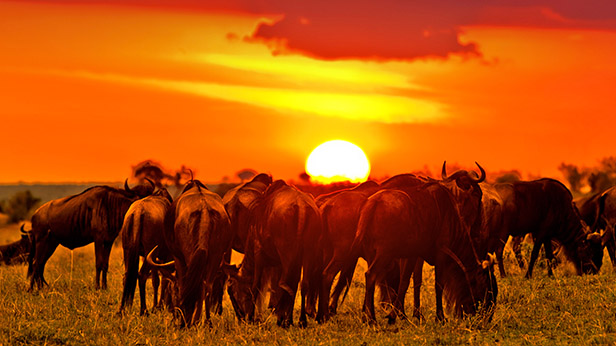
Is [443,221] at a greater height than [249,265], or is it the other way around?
[443,221]

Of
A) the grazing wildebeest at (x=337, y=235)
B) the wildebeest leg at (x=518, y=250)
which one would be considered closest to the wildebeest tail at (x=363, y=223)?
the grazing wildebeest at (x=337, y=235)

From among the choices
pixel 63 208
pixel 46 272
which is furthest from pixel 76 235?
pixel 46 272

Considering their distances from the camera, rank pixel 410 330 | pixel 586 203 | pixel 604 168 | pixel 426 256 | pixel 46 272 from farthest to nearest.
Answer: pixel 604 168, pixel 586 203, pixel 46 272, pixel 426 256, pixel 410 330

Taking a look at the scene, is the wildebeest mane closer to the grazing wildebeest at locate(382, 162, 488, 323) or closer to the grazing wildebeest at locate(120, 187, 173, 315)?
the grazing wildebeest at locate(382, 162, 488, 323)

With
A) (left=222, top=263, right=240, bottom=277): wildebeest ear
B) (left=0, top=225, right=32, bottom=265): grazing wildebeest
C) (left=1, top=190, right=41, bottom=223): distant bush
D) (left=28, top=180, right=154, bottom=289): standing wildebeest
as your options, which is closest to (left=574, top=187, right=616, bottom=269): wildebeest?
(left=222, top=263, right=240, bottom=277): wildebeest ear

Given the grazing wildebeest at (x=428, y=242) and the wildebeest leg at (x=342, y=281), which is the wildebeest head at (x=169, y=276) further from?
the grazing wildebeest at (x=428, y=242)

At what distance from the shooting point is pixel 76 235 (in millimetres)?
18531

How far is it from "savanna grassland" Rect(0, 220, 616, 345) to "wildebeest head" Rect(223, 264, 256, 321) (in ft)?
0.88

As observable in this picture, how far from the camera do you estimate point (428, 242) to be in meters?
12.2

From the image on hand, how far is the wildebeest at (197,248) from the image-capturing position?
38.5ft

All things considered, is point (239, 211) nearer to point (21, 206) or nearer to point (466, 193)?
point (466, 193)

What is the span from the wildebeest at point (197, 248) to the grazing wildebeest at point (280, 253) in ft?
1.58

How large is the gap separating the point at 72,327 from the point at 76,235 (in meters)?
6.43

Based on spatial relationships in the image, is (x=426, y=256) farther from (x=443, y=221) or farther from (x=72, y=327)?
(x=72, y=327)
